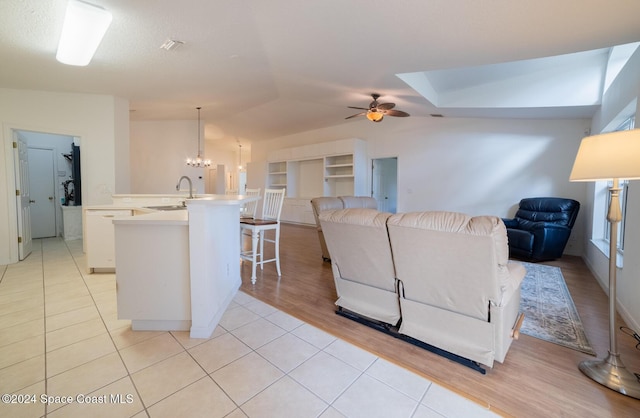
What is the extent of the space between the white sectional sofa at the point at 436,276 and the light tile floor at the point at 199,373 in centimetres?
36

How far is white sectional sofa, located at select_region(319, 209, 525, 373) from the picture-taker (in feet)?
5.05

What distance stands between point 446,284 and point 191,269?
5.85 feet

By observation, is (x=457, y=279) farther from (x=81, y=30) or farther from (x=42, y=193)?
(x=42, y=193)

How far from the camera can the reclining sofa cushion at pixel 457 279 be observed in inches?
59.7

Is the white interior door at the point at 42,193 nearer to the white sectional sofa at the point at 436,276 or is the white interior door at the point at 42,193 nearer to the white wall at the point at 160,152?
the white wall at the point at 160,152

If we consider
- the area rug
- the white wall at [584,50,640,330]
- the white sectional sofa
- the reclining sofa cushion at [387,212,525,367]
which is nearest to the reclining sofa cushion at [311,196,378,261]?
the white sectional sofa

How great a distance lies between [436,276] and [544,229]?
3562 millimetres

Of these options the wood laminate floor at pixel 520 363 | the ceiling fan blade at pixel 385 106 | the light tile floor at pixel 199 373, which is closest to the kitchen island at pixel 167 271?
the light tile floor at pixel 199 373

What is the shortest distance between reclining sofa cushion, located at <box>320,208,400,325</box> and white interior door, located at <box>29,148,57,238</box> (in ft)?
22.8

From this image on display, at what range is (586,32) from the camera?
2.15m

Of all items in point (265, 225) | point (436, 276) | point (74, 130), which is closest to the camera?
point (436, 276)

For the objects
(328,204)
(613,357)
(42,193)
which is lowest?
(613,357)

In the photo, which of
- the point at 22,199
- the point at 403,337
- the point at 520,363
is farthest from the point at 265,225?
the point at 22,199

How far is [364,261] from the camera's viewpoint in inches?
81.9
